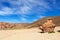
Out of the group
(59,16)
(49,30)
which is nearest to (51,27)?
(49,30)

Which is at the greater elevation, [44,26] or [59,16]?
[59,16]

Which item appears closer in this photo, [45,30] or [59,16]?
[45,30]

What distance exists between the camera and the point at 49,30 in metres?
24.5

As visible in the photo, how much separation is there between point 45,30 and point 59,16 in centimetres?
9210

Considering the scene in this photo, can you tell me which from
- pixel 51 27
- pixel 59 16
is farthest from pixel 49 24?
pixel 59 16

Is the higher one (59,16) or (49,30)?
(59,16)

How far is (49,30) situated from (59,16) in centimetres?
9250

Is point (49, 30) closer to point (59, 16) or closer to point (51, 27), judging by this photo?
point (51, 27)

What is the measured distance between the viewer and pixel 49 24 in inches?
977

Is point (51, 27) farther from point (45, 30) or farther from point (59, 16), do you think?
point (59, 16)

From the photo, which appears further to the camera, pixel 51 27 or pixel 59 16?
pixel 59 16

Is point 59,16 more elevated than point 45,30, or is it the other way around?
point 59,16

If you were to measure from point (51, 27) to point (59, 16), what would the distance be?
303 feet

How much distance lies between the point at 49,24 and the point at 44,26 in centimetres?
92
